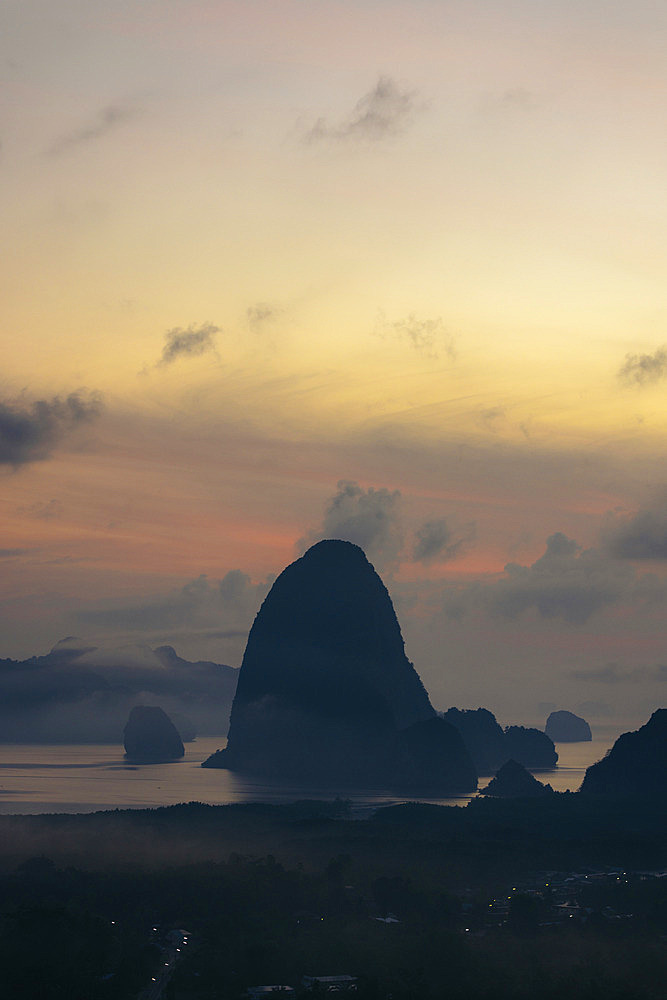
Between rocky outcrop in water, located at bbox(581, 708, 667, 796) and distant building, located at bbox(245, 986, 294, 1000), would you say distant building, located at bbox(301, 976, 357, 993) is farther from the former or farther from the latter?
rocky outcrop in water, located at bbox(581, 708, 667, 796)

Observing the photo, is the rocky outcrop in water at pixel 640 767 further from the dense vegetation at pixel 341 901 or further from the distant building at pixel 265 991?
the distant building at pixel 265 991

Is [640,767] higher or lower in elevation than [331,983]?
higher

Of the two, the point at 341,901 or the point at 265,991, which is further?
the point at 341,901

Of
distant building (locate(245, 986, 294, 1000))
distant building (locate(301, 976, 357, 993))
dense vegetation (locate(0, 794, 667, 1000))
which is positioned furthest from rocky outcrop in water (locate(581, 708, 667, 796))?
distant building (locate(245, 986, 294, 1000))

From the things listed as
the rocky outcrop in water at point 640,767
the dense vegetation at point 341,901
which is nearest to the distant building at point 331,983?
the dense vegetation at point 341,901

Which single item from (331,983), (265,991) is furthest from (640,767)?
(265,991)

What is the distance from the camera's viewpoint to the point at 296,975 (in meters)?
80.8

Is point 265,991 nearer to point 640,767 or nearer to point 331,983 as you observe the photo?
point 331,983

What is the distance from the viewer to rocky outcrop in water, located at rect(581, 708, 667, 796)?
18950 cm

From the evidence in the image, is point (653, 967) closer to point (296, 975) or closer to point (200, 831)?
point (296, 975)

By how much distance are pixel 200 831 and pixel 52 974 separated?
298 feet

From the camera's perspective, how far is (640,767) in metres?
193

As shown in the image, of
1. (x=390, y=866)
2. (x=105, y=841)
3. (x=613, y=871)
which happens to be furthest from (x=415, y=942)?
(x=105, y=841)

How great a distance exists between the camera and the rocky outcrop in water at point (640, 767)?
190 meters
